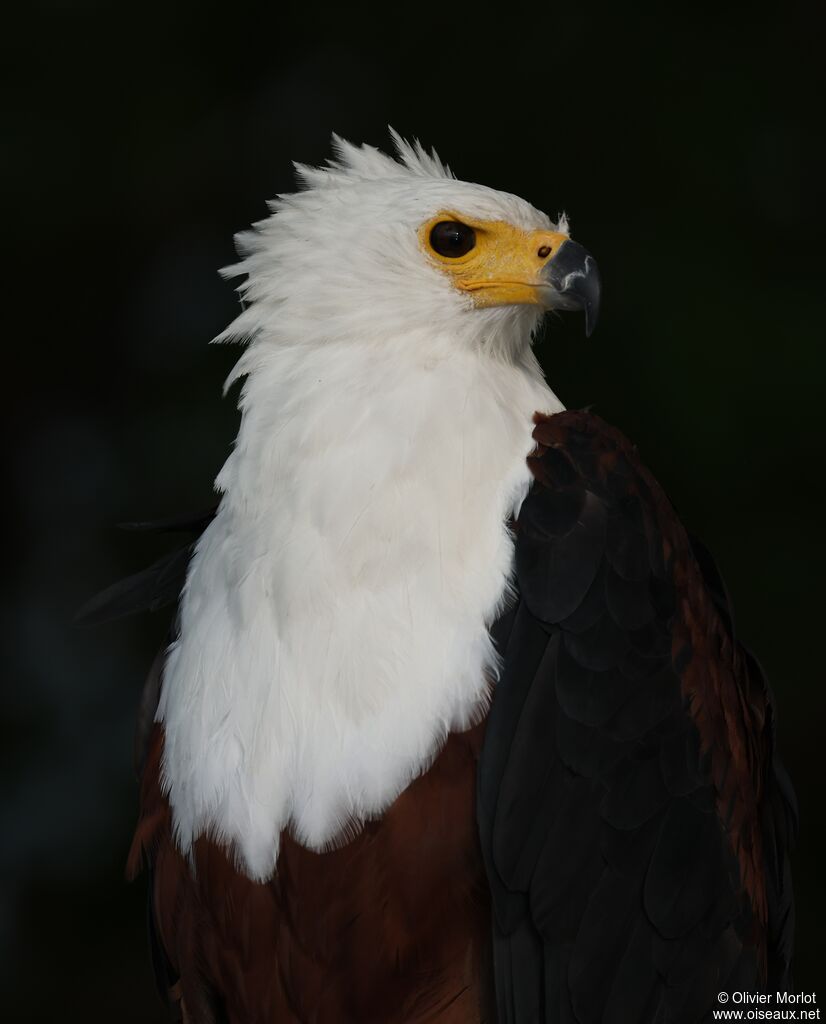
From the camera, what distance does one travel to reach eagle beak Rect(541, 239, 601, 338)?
9.11 feet

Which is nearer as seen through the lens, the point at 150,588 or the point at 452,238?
the point at 452,238

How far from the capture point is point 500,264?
282cm

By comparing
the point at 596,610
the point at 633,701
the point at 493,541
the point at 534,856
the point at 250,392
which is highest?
the point at 250,392

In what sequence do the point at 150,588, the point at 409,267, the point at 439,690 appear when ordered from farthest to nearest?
the point at 150,588 < the point at 409,267 < the point at 439,690

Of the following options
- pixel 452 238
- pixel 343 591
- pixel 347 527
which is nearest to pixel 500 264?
pixel 452 238

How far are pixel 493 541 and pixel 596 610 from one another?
23 cm

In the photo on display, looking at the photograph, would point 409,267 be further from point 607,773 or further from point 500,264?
point 607,773

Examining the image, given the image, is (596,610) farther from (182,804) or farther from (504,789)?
(182,804)

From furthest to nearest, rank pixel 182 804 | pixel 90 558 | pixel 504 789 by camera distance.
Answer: pixel 90 558
pixel 182 804
pixel 504 789

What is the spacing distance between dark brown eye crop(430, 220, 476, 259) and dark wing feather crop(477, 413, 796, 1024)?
40 cm

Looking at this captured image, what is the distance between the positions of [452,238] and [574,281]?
26 cm

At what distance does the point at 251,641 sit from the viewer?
2.59 meters

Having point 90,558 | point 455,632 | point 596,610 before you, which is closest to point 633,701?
point 596,610

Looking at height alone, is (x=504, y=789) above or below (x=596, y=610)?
below
